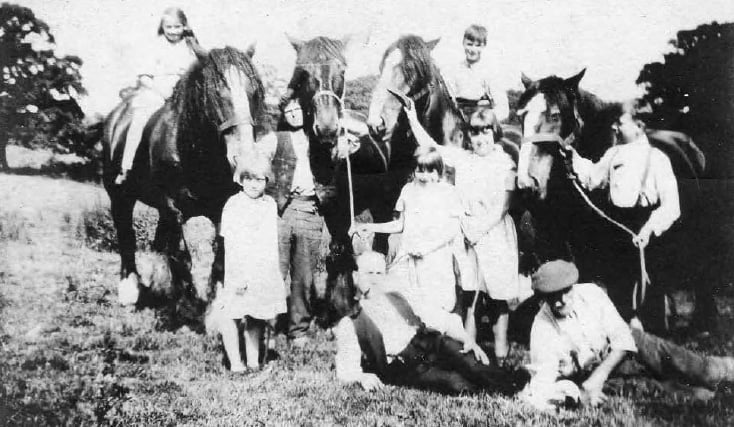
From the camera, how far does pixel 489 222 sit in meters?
4.25

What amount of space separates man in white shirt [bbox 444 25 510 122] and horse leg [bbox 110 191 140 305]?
275 centimetres

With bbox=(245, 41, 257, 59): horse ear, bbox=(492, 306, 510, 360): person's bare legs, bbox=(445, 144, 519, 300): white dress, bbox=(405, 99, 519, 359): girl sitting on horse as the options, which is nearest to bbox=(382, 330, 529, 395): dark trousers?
bbox=(492, 306, 510, 360): person's bare legs

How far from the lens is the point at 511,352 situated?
4.25 metres

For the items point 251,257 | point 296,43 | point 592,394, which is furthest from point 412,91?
point 592,394

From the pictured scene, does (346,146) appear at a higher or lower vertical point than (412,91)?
lower

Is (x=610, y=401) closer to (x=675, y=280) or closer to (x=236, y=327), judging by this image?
(x=675, y=280)

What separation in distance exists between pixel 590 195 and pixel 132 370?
142 inches

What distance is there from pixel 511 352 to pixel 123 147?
11.4 ft

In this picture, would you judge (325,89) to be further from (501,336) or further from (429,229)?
(501,336)

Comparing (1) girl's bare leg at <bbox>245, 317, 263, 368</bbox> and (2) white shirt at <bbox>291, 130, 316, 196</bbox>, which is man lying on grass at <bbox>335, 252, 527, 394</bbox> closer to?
(1) girl's bare leg at <bbox>245, 317, 263, 368</bbox>

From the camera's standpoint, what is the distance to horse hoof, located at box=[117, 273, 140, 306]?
466cm

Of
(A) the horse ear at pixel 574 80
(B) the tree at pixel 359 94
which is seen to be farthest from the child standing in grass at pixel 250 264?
(A) the horse ear at pixel 574 80

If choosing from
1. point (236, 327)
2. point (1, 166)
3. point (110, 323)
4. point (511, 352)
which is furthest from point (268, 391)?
point (1, 166)

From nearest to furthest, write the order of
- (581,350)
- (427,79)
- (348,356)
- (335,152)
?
(581,350) < (348,356) < (427,79) < (335,152)
